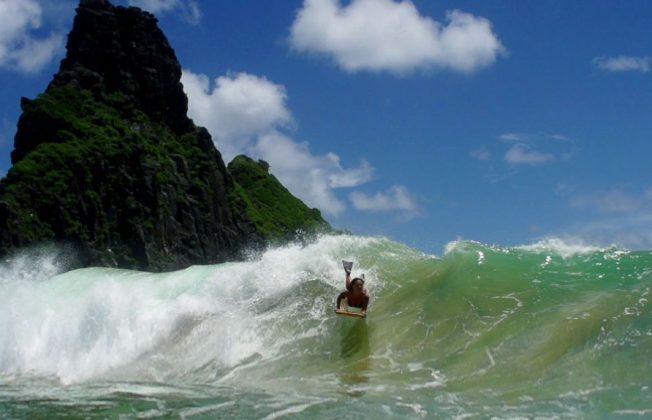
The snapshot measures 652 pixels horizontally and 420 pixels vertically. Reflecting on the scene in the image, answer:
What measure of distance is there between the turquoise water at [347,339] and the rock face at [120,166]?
48.2m

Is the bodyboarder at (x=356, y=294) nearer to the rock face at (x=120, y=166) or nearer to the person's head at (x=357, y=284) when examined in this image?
the person's head at (x=357, y=284)

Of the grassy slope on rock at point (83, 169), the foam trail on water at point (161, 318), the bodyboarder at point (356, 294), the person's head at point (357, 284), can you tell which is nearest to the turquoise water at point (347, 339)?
the foam trail on water at point (161, 318)

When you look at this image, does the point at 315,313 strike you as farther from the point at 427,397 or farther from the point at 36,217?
the point at 36,217

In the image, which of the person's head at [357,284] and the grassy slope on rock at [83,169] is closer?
the person's head at [357,284]

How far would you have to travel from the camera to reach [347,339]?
41.5 feet

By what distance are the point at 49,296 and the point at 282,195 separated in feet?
349

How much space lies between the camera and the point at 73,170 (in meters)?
72.7

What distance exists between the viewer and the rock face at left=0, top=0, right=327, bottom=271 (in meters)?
68.8

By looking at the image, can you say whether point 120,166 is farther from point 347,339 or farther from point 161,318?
point 347,339

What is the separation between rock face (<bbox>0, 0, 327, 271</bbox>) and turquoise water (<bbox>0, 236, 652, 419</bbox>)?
1898 inches

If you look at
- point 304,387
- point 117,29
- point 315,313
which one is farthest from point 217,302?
point 117,29

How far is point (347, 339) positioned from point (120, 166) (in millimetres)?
67882

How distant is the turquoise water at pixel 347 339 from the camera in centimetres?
936

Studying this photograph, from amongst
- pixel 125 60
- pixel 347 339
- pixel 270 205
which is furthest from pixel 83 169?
pixel 347 339
